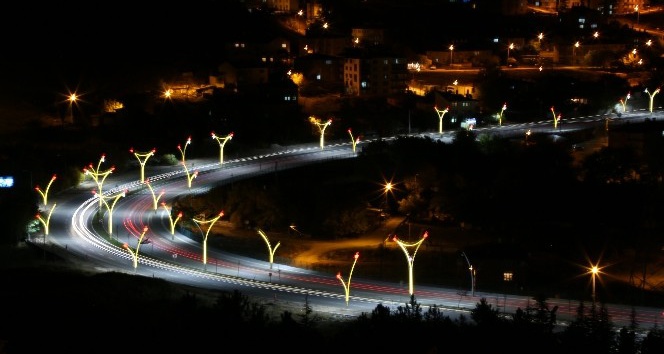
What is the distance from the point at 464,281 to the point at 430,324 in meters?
7.95

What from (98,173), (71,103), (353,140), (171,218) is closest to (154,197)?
(171,218)

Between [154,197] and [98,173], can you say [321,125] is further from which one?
[154,197]

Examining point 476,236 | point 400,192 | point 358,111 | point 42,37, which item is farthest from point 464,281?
point 42,37

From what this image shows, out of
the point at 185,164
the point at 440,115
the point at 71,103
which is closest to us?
the point at 185,164

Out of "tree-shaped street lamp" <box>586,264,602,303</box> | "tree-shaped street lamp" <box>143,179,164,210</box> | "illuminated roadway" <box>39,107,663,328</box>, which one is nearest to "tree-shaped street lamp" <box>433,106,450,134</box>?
"illuminated roadway" <box>39,107,663,328</box>

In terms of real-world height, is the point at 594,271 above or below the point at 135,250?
below

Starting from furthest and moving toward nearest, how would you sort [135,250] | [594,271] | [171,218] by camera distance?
[171,218]
[135,250]
[594,271]

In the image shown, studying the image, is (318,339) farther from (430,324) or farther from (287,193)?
(287,193)

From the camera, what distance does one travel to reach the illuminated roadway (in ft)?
87.4

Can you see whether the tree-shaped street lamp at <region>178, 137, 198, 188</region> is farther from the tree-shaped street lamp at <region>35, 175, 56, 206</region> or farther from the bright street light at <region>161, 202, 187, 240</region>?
the tree-shaped street lamp at <region>35, 175, 56, 206</region>

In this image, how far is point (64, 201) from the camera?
124 ft

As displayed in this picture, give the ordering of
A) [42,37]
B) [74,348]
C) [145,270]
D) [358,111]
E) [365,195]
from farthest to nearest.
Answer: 1. [42,37]
2. [358,111]
3. [365,195]
4. [145,270]
5. [74,348]

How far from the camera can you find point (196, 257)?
102ft

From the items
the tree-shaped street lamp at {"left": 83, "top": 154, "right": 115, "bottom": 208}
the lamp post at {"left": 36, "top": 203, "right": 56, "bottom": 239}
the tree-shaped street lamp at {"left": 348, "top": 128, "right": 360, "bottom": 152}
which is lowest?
the lamp post at {"left": 36, "top": 203, "right": 56, "bottom": 239}
